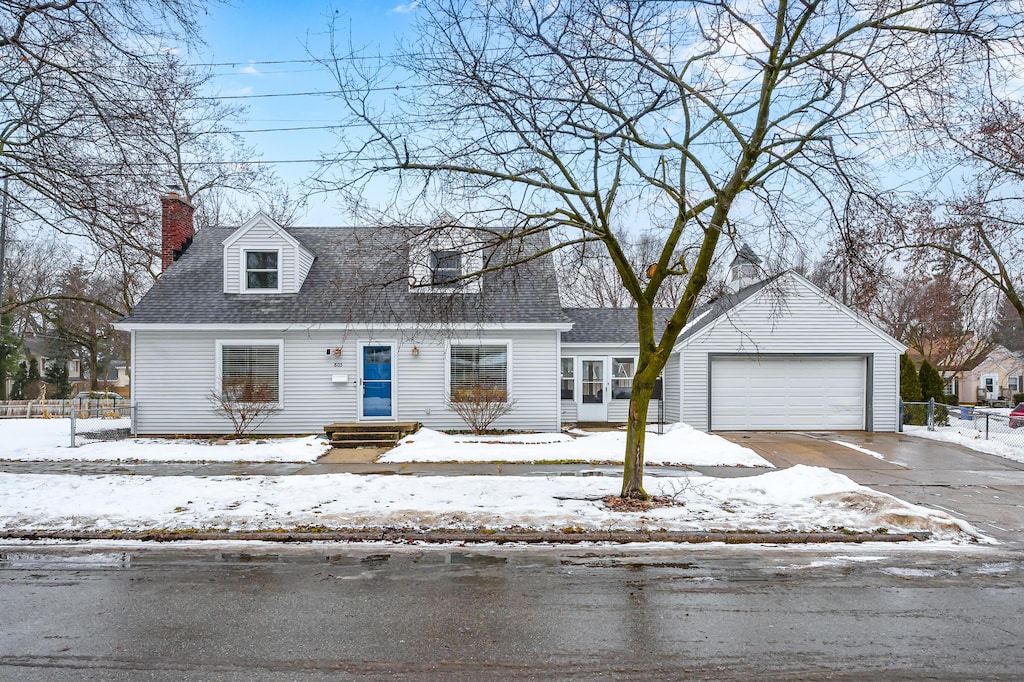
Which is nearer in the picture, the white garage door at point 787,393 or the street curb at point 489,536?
the street curb at point 489,536

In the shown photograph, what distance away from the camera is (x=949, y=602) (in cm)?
532

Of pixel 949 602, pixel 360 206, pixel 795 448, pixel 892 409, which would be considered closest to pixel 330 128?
pixel 360 206

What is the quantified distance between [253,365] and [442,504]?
9.62 meters

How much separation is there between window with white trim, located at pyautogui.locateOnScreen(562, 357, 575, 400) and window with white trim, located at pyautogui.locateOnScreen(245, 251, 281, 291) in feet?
27.5

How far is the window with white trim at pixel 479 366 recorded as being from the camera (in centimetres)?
1641

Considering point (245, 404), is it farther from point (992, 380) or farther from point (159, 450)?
point (992, 380)

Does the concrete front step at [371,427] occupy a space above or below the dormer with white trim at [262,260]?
below

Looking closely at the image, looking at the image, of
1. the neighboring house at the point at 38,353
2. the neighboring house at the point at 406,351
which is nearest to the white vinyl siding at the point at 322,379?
the neighboring house at the point at 406,351

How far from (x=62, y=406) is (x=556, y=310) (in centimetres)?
1874

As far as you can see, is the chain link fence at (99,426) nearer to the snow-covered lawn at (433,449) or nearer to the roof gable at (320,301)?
the snow-covered lawn at (433,449)

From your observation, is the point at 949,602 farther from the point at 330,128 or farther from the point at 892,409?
the point at 892,409

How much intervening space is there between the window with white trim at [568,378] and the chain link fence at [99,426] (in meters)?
11.4

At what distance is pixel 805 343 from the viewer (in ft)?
60.4

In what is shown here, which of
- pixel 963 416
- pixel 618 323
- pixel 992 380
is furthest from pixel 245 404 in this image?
pixel 992 380
